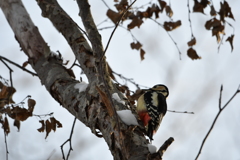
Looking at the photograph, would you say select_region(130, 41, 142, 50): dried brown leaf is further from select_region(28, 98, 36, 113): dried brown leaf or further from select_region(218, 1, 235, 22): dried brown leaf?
select_region(28, 98, 36, 113): dried brown leaf

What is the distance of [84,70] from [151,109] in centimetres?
134

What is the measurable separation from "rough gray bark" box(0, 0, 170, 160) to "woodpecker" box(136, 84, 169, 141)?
97 cm

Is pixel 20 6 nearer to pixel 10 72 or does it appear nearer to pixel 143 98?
pixel 10 72

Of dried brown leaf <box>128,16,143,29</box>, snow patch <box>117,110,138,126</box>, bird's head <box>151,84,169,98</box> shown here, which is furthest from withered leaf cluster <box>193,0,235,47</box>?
snow patch <box>117,110,138,126</box>

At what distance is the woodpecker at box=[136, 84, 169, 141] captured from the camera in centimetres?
352

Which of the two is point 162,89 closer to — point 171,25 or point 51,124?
point 171,25

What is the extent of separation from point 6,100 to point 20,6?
2.86 ft

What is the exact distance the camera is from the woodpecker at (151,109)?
3.52 m

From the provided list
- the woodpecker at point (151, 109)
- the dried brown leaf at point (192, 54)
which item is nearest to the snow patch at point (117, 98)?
the woodpecker at point (151, 109)

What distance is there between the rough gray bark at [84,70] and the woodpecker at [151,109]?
97 centimetres

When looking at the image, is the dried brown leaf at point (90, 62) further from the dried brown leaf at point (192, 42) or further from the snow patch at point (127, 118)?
the dried brown leaf at point (192, 42)

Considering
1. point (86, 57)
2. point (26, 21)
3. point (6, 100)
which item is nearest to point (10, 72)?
point (6, 100)

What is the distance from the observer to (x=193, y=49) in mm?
4324

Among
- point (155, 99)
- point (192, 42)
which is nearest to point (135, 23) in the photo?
point (192, 42)
